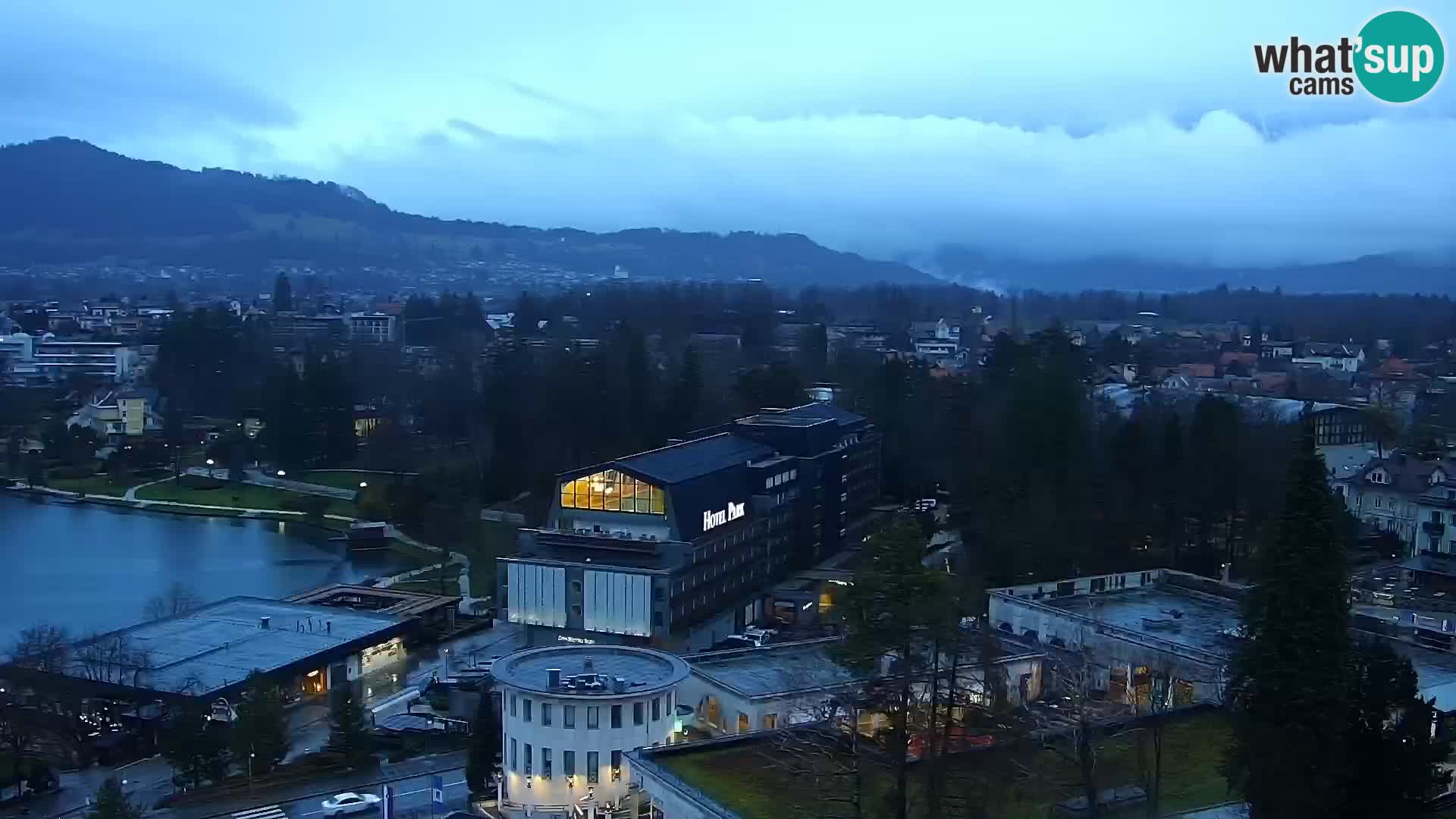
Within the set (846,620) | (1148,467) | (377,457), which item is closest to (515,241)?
(377,457)

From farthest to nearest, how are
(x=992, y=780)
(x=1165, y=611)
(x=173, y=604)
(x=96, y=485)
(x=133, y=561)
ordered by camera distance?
(x=96, y=485)
(x=133, y=561)
(x=173, y=604)
(x=1165, y=611)
(x=992, y=780)

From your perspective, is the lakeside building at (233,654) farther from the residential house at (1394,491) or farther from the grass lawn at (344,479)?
the residential house at (1394,491)

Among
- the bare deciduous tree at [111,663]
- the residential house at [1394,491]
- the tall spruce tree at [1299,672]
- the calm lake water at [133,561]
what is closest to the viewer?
→ the tall spruce tree at [1299,672]

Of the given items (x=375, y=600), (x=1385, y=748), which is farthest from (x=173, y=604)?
(x=1385, y=748)

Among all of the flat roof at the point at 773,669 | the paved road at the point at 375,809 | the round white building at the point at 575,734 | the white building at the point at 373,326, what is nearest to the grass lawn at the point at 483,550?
the paved road at the point at 375,809

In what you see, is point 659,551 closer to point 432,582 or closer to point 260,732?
point 260,732

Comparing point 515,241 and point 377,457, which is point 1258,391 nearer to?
point 377,457
